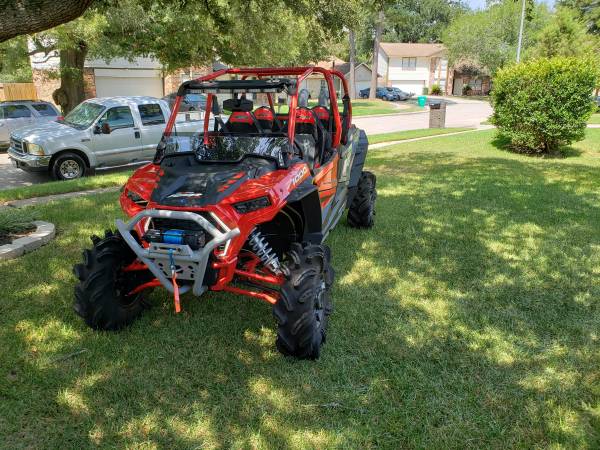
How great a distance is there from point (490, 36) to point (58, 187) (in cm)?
5683

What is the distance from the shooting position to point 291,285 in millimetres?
3465

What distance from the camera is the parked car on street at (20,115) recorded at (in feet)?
49.1

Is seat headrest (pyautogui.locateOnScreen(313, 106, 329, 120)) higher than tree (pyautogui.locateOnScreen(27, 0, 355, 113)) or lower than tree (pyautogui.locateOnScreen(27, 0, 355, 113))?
lower

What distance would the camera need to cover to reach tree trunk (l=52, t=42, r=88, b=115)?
16.6m

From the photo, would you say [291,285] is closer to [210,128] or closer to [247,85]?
[247,85]

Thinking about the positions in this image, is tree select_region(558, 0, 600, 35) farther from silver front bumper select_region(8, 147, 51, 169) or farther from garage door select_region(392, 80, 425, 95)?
silver front bumper select_region(8, 147, 51, 169)

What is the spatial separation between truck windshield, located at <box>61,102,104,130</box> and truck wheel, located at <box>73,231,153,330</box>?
812cm

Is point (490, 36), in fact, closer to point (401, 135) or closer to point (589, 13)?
point (589, 13)

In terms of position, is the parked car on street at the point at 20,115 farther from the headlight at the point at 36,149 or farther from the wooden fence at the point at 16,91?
the wooden fence at the point at 16,91

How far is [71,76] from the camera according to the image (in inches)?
679

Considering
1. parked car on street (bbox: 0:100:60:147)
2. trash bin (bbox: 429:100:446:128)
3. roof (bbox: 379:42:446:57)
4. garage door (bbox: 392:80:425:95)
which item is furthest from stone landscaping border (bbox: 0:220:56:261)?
garage door (bbox: 392:80:425:95)

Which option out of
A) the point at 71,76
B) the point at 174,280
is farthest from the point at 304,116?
the point at 71,76

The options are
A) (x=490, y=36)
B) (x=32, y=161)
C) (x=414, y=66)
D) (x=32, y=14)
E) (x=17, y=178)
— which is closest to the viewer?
(x=32, y=14)

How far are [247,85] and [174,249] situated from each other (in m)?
1.63
